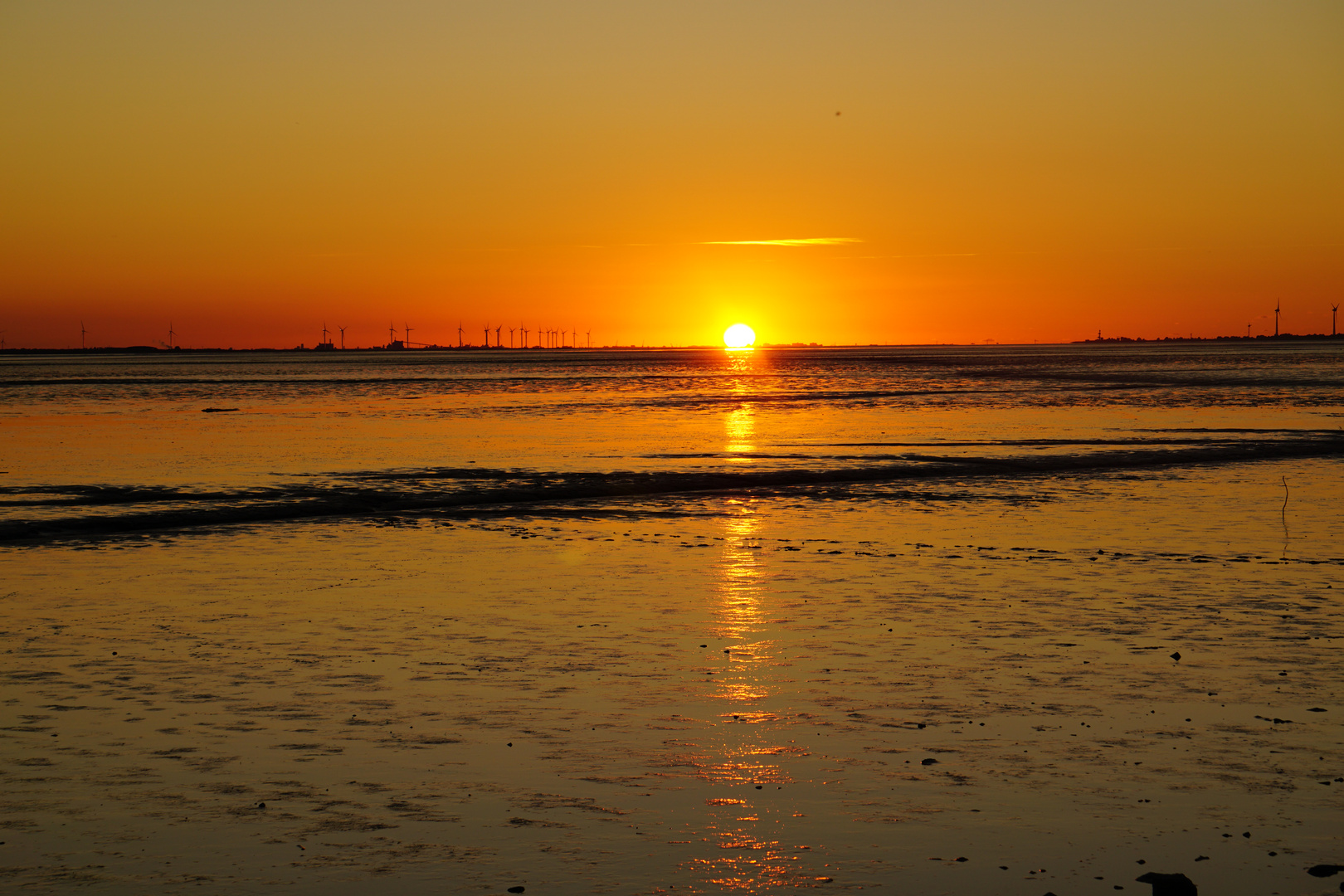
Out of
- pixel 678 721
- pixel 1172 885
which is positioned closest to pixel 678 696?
pixel 678 721

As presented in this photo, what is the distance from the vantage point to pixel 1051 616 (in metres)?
Result: 12.4

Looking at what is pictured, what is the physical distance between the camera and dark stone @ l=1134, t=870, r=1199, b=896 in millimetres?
5965

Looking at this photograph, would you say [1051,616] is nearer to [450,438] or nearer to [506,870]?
[506,870]

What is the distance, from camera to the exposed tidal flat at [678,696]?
6586mm

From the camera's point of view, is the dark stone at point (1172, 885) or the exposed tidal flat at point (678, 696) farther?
the exposed tidal flat at point (678, 696)

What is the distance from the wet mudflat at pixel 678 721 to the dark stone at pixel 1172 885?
7cm

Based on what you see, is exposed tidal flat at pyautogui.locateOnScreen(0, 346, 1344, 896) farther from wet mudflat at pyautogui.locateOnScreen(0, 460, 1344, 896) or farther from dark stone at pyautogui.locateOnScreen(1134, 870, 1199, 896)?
dark stone at pyautogui.locateOnScreen(1134, 870, 1199, 896)

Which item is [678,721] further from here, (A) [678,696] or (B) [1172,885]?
(B) [1172,885]

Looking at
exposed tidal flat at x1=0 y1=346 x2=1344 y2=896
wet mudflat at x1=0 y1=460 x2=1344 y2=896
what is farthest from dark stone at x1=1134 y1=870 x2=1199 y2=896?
exposed tidal flat at x1=0 y1=346 x2=1344 y2=896

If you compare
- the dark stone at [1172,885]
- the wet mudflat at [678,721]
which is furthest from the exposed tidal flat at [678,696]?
the dark stone at [1172,885]

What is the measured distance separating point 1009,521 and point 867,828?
44.7 feet

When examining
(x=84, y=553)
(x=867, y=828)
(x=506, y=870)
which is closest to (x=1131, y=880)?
(x=867, y=828)

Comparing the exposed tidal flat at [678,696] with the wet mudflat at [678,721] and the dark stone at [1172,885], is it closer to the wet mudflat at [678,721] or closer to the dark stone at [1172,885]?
the wet mudflat at [678,721]

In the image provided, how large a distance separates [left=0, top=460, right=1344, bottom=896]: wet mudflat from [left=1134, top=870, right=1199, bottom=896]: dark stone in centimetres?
7
